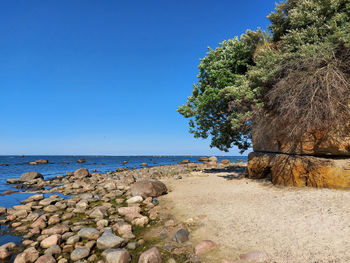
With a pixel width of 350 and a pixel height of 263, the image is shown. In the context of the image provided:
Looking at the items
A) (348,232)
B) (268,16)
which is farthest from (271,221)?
(268,16)

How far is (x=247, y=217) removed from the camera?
7148 mm

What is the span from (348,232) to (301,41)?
10.3m

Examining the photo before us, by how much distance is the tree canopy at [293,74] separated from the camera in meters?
9.17

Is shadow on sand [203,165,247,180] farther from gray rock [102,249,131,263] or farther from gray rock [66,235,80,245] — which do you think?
gray rock [66,235,80,245]

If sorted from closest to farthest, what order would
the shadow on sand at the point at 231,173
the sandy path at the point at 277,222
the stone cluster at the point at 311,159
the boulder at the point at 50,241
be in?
the sandy path at the point at 277,222 < the boulder at the point at 50,241 < the stone cluster at the point at 311,159 < the shadow on sand at the point at 231,173

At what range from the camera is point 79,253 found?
577 cm

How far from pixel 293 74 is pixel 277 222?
7838 millimetres

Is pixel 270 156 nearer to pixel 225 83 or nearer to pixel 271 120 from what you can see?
pixel 271 120

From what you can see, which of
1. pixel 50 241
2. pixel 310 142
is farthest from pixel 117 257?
pixel 310 142

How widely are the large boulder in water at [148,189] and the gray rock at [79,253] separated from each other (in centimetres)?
573

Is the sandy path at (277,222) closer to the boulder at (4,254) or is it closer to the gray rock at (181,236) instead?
the gray rock at (181,236)

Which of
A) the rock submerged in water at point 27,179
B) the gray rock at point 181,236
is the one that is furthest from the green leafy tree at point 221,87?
the rock submerged in water at point 27,179

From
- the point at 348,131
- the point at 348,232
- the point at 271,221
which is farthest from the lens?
the point at 348,131

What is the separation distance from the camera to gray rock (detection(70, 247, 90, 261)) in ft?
18.7
